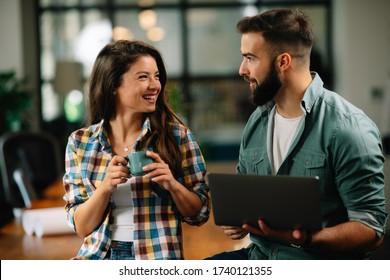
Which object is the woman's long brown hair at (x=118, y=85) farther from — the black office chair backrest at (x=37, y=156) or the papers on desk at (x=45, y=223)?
the black office chair backrest at (x=37, y=156)

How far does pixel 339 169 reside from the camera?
164 cm

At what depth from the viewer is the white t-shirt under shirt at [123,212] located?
5.73 ft

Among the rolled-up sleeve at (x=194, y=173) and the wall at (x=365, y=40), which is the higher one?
the wall at (x=365, y=40)

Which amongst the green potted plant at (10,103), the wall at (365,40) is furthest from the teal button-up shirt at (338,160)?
the green potted plant at (10,103)

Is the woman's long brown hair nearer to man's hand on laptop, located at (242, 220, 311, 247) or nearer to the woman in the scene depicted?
the woman

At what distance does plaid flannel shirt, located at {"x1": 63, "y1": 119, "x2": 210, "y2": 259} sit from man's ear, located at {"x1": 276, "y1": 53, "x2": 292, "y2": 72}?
1.02 ft

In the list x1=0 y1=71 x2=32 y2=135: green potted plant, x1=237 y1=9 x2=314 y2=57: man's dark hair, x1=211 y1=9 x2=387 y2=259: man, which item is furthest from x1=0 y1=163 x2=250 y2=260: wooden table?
x1=0 y1=71 x2=32 y2=135: green potted plant

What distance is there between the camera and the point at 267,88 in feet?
5.64

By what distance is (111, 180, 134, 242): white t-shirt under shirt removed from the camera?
1746 millimetres

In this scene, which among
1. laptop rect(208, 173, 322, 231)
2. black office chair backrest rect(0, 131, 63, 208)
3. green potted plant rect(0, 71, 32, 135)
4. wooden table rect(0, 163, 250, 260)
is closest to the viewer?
laptop rect(208, 173, 322, 231)

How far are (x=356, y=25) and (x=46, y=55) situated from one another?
5.24 m

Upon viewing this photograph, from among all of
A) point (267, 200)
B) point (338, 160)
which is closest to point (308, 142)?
point (338, 160)

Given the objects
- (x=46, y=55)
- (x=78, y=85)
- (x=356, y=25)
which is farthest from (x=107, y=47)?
(x=46, y=55)
